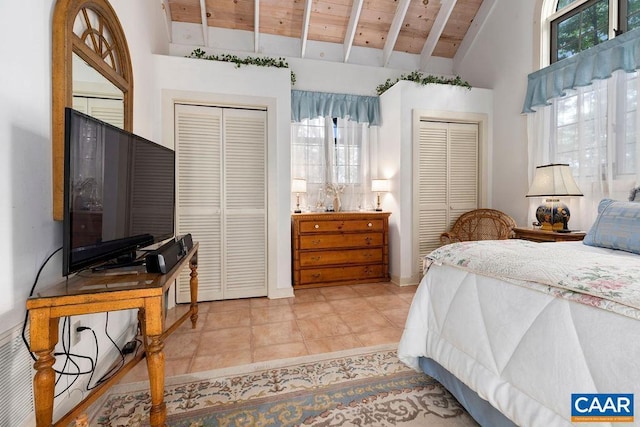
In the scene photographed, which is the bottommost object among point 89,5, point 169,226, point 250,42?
point 169,226

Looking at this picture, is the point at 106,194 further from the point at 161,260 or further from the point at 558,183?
the point at 558,183

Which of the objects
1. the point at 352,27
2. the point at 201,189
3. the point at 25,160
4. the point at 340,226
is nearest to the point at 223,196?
the point at 201,189

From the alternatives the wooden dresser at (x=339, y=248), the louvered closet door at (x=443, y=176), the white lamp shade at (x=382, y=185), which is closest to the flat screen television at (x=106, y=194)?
the wooden dresser at (x=339, y=248)

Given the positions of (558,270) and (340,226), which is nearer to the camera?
(558,270)

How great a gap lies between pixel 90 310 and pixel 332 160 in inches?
127

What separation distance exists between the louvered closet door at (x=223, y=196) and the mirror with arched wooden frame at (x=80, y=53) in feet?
2.87

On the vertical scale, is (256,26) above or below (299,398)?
above

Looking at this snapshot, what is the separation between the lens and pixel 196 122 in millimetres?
2988

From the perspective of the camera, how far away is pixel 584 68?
108 inches

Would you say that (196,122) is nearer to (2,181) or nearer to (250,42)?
(250,42)

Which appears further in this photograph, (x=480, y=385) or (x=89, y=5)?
(x=89, y=5)

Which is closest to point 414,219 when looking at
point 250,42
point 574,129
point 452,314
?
point 574,129

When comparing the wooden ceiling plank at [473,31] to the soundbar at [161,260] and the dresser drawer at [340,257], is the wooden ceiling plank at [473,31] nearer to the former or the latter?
the dresser drawer at [340,257]

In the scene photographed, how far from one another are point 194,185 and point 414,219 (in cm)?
254
